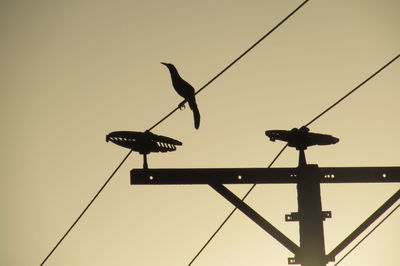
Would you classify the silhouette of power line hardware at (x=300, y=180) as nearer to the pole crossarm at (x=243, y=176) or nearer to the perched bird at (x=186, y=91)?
the pole crossarm at (x=243, y=176)

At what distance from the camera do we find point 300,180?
3.74 m

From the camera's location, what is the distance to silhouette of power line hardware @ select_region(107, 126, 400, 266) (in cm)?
358

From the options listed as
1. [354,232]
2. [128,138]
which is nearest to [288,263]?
[354,232]

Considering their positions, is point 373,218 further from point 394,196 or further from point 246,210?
point 246,210

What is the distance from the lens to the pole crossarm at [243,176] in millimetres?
3709

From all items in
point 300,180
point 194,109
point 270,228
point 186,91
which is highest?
point 186,91

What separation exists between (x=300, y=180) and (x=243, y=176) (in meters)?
0.48

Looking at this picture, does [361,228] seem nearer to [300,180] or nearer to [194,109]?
[300,180]

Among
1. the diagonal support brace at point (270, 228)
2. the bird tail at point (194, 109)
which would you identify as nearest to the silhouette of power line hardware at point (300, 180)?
the diagonal support brace at point (270, 228)

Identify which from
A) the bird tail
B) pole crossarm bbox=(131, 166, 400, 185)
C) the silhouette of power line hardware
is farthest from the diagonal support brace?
the bird tail

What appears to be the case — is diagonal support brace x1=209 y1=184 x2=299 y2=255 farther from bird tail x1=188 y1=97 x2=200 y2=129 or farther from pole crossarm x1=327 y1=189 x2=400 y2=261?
bird tail x1=188 y1=97 x2=200 y2=129

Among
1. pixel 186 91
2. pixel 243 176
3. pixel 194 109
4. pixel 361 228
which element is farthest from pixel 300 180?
pixel 186 91

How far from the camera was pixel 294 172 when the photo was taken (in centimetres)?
376

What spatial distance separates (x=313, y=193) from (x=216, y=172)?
828 mm
